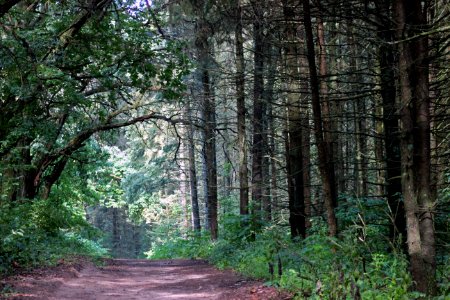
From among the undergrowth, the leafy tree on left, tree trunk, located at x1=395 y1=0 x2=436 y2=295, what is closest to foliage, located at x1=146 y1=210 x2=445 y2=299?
the undergrowth

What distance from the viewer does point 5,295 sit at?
24.5 ft

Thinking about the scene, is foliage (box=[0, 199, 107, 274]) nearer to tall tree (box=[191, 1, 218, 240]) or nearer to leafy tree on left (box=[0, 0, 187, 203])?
leafy tree on left (box=[0, 0, 187, 203])

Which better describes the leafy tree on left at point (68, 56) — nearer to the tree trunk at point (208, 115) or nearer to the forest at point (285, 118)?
the forest at point (285, 118)

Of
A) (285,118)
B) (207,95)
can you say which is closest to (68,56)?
(285,118)

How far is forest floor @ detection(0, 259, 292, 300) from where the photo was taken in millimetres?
8110

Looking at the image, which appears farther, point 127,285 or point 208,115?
point 208,115

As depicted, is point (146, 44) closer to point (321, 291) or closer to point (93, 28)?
point (93, 28)

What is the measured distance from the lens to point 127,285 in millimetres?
10914

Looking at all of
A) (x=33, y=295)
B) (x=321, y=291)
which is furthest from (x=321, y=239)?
(x=33, y=295)

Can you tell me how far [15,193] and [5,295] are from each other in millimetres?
11316

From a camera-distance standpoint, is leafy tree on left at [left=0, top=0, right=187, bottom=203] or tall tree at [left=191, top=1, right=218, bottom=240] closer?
leafy tree on left at [left=0, top=0, right=187, bottom=203]

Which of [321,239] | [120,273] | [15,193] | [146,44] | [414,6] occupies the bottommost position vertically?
[120,273]

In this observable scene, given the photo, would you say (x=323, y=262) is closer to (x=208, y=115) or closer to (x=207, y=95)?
(x=207, y=95)

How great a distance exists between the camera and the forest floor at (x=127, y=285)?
811cm
